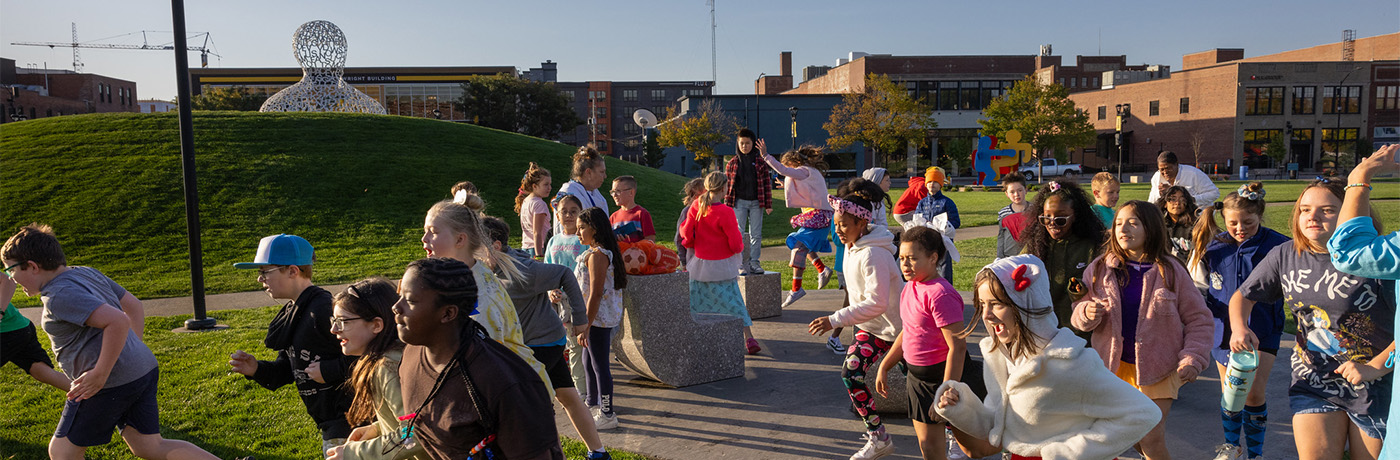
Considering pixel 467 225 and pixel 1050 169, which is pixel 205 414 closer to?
pixel 467 225

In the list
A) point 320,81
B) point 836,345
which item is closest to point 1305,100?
point 320,81

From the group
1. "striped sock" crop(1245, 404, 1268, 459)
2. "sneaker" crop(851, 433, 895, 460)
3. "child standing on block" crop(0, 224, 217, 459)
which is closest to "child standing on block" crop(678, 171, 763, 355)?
"sneaker" crop(851, 433, 895, 460)

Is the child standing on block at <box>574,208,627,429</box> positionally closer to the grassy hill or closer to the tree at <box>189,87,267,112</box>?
the grassy hill

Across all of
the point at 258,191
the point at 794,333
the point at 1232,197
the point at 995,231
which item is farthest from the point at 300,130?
the point at 1232,197

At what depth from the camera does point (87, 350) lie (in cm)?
399

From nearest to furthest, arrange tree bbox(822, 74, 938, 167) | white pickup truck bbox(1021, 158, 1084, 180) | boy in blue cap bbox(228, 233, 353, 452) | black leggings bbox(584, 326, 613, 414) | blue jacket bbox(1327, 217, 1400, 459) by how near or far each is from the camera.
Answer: blue jacket bbox(1327, 217, 1400, 459), boy in blue cap bbox(228, 233, 353, 452), black leggings bbox(584, 326, 613, 414), white pickup truck bbox(1021, 158, 1084, 180), tree bbox(822, 74, 938, 167)

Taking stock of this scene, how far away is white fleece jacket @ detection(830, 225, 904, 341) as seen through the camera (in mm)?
4359

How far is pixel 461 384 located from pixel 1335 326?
3.57 metres

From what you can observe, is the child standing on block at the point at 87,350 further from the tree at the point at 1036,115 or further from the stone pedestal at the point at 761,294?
the tree at the point at 1036,115

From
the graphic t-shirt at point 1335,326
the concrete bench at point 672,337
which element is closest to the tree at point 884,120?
the concrete bench at point 672,337

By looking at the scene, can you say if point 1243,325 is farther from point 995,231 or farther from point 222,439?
point 995,231

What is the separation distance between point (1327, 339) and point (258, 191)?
24.1m

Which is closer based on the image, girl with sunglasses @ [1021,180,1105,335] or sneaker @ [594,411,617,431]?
girl with sunglasses @ [1021,180,1105,335]

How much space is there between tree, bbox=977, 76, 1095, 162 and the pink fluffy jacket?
51.9 m
